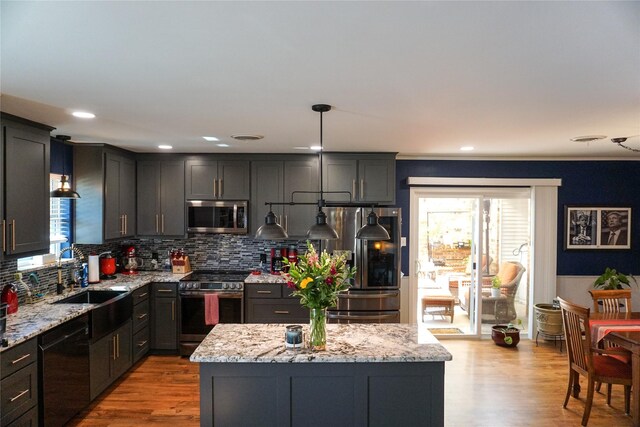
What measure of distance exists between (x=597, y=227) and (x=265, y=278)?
4.47m

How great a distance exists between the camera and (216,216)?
5164 mm

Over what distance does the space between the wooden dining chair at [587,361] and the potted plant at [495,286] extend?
1953 millimetres

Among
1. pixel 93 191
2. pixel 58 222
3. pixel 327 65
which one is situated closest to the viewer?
pixel 327 65

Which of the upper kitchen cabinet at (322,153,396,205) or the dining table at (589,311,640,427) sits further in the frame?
the upper kitchen cabinet at (322,153,396,205)

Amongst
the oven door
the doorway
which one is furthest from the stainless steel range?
the doorway

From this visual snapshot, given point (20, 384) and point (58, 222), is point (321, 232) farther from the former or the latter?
point (58, 222)

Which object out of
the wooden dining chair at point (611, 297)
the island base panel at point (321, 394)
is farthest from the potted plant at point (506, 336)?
the island base panel at point (321, 394)

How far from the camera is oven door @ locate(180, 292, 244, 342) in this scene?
4828mm

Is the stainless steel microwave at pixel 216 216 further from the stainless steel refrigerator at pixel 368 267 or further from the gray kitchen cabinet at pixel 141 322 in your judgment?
the stainless steel refrigerator at pixel 368 267

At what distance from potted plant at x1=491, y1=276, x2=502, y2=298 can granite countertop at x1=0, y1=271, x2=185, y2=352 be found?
452cm

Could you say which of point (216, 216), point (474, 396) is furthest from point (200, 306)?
point (474, 396)

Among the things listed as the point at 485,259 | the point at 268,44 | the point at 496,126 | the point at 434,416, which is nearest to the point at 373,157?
the point at 496,126

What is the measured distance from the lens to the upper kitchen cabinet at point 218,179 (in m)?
5.17

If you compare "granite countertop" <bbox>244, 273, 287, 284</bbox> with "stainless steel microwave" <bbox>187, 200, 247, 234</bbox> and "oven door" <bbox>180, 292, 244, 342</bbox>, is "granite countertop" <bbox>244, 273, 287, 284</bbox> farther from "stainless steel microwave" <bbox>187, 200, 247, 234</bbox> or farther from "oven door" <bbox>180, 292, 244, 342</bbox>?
"stainless steel microwave" <bbox>187, 200, 247, 234</bbox>
